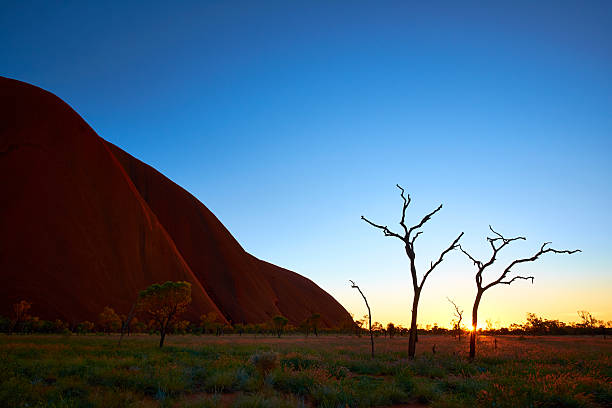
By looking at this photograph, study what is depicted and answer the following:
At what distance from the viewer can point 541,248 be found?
74.9 ft

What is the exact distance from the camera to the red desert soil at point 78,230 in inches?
2028

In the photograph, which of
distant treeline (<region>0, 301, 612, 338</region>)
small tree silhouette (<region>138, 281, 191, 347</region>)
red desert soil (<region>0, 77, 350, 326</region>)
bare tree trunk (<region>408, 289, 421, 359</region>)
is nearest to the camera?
bare tree trunk (<region>408, 289, 421, 359</region>)

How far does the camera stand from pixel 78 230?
60.0 m

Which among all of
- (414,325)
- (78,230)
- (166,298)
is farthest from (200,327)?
(414,325)

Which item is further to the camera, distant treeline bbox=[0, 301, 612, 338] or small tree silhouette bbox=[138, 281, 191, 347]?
distant treeline bbox=[0, 301, 612, 338]

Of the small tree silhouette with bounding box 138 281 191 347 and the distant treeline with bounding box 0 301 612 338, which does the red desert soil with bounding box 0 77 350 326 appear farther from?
the small tree silhouette with bounding box 138 281 191 347

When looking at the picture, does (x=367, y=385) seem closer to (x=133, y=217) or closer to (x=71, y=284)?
(x=71, y=284)

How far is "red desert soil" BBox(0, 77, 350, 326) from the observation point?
51.5m

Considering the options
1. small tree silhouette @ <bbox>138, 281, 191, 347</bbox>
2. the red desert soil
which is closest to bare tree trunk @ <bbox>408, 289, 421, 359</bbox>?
small tree silhouette @ <bbox>138, 281, 191, 347</bbox>

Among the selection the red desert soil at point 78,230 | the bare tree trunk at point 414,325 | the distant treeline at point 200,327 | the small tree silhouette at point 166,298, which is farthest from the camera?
the red desert soil at point 78,230

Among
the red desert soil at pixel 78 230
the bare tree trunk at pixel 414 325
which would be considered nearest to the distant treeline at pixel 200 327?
the red desert soil at pixel 78 230

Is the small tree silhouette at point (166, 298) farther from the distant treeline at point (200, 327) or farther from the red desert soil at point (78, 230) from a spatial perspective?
the red desert soil at point (78, 230)

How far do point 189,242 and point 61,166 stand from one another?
37410 mm

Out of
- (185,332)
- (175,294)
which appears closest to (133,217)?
(185,332)
